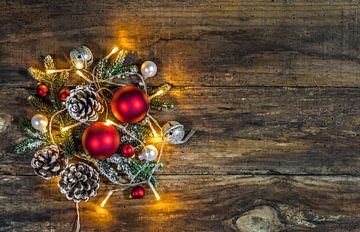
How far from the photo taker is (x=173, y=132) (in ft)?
3.59

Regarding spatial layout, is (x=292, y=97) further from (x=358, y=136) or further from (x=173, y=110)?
(x=173, y=110)

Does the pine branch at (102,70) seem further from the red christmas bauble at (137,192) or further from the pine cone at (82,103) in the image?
the red christmas bauble at (137,192)

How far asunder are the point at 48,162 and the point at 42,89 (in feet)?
0.59

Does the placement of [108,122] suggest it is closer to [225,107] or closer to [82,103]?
[82,103]

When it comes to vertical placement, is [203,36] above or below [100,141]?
above

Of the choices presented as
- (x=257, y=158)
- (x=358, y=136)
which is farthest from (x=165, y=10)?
(x=358, y=136)

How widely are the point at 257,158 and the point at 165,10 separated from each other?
443mm

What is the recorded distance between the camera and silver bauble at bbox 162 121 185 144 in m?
1.09

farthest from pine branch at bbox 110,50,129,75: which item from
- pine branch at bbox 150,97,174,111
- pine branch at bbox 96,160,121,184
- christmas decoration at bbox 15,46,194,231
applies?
pine branch at bbox 96,160,121,184

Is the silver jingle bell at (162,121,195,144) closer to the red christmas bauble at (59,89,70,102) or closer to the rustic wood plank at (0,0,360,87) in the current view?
the rustic wood plank at (0,0,360,87)

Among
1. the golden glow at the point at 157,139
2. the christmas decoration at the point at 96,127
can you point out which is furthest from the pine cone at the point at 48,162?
the golden glow at the point at 157,139

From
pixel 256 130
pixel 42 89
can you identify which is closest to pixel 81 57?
pixel 42 89

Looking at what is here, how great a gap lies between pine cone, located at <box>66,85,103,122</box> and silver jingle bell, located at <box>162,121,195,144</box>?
178 mm

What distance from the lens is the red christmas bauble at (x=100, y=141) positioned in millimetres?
1015
